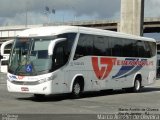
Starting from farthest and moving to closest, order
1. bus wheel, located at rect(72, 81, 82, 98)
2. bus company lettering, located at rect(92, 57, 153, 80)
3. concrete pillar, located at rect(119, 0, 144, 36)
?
concrete pillar, located at rect(119, 0, 144, 36) → bus company lettering, located at rect(92, 57, 153, 80) → bus wheel, located at rect(72, 81, 82, 98)

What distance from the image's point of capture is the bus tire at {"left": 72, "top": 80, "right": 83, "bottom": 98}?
21920 millimetres

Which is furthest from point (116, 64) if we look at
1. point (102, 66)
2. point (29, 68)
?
point (29, 68)

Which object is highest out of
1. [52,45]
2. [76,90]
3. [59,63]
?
[52,45]

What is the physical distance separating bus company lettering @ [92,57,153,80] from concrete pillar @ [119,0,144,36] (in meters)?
23.0

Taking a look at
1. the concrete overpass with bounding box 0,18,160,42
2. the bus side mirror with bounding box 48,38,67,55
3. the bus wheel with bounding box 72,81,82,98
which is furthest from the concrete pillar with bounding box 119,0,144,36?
Answer: the concrete overpass with bounding box 0,18,160,42

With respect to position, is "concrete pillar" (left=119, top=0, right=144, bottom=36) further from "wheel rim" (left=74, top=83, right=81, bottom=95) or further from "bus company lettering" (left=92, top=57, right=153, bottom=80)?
"wheel rim" (left=74, top=83, right=81, bottom=95)

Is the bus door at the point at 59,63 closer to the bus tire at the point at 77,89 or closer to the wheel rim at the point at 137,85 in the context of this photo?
the bus tire at the point at 77,89

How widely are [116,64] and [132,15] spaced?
28.1 m

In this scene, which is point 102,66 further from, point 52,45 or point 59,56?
point 52,45

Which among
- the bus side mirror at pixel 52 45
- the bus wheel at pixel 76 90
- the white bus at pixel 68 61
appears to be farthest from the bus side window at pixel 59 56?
the bus wheel at pixel 76 90

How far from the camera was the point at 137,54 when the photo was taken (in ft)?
91.8

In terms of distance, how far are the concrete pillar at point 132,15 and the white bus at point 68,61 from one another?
25592mm

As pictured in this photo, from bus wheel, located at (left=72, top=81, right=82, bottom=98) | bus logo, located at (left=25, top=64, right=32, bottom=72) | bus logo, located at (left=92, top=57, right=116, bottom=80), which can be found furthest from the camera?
bus logo, located at (left=92, top=57, right=116, bottom=80)

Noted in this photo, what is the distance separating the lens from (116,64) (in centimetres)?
2553
